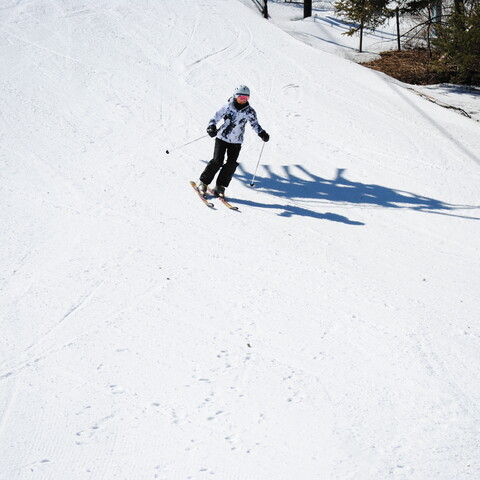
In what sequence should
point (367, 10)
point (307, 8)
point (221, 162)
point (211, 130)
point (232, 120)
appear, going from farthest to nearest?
point (307, 8), point (367, 10), point (221, 162), point (232, 120), point (211, 130)

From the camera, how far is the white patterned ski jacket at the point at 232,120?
7027 mm

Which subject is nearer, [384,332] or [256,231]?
[384,332]

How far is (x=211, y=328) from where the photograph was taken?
468cm

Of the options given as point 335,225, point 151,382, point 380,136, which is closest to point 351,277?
point 335,225

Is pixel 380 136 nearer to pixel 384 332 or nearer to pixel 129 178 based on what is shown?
pixel 129 178

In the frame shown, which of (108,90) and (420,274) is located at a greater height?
(108,90)

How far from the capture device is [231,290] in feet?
17.4

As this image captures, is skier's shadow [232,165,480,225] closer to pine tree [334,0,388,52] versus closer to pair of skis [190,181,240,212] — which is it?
pair of skis [190,181,240,212]

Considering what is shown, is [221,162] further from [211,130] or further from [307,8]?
[307,8]

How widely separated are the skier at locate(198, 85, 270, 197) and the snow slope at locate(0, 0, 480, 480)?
16.8 inches

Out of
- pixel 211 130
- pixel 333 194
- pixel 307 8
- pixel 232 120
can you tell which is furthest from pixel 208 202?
pixel 307 8

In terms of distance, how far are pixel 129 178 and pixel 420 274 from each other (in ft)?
14.6

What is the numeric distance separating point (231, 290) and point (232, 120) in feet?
9.35

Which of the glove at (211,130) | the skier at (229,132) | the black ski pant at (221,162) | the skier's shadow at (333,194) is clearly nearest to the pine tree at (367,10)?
the skier's shadow at (333,194)
